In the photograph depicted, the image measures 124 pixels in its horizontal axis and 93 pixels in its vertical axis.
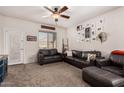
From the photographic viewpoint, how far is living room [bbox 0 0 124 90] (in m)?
2.54

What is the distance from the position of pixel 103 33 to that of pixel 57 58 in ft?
8.83

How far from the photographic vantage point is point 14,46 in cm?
443

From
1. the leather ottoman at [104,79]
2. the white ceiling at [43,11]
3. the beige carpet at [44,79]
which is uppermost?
the white ceiling at [43,11]

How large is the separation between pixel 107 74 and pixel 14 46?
4263 mm

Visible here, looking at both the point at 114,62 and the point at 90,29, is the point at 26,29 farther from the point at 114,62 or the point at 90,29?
the point at 114,62

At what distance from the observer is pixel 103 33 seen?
3.68 m

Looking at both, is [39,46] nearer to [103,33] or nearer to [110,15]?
[103,33]

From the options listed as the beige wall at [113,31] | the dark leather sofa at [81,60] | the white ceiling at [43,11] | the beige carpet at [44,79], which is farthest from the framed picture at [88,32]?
the beige carpet at [44,79]

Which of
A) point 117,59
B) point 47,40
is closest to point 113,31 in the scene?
point 117,59

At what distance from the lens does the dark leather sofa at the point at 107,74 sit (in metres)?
1.79

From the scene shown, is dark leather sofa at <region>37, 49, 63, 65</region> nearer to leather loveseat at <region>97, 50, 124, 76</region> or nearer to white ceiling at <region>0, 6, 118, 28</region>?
white ceiling at <region>0, 6, 118, 28</region>

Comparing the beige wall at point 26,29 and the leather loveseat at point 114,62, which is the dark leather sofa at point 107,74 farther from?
the beige wall at point 26,29
